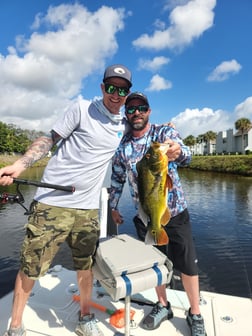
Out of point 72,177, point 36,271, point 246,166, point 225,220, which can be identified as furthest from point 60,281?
point 246,166

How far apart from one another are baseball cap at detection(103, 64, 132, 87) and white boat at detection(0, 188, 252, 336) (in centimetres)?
178

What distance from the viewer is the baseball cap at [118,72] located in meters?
2.98

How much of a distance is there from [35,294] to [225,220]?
1145 centimetres

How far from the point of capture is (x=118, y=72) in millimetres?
2996

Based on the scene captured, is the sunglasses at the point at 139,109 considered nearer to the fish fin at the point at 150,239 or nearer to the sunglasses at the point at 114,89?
the sunglasses at the point at 114,89

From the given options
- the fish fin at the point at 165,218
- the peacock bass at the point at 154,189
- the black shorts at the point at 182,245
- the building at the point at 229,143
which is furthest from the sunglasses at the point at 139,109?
the building at the point at 229,143

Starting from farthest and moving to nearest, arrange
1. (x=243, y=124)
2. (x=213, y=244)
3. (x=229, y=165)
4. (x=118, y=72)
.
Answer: (x=243, y=124), (x=229, y=165), (x=213, y=244), (x=118, y=72)

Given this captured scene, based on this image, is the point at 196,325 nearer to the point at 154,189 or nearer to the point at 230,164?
the point at 154,189

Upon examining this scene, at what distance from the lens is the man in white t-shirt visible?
2822 millimetres

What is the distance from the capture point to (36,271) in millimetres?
2807

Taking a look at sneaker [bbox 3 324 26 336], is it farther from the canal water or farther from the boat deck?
the canal water

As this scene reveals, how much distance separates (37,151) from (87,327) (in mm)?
1884

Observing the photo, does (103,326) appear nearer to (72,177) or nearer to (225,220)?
(72,177)

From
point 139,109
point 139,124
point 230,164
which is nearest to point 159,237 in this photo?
point 139,124
